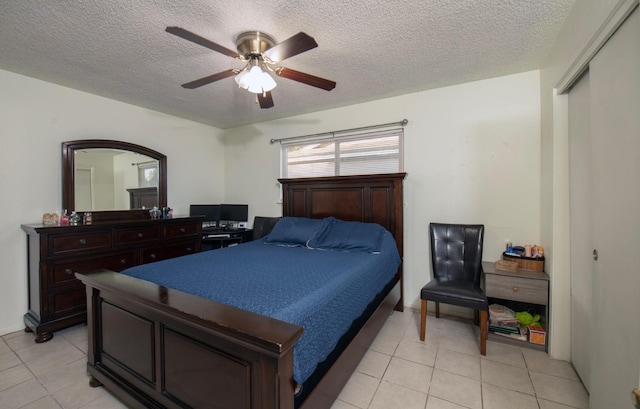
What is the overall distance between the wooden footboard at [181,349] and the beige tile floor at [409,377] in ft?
1.11

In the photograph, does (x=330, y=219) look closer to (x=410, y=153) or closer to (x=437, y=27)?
(x=410, y=153)

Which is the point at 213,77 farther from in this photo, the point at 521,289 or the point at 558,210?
the point at 521,289

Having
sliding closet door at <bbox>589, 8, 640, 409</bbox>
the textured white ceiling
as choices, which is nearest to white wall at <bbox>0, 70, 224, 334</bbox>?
the textured white ceiling

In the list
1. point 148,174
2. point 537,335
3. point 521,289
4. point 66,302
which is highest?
point 148,174

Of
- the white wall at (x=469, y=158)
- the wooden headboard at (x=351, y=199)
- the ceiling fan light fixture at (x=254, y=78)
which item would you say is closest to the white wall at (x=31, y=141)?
the wooden headboard at (x=351, y=199)

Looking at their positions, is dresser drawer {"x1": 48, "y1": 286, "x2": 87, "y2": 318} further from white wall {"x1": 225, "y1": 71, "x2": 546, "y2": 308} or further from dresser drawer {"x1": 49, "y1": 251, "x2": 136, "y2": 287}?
white wall {"x1": 225, "y1": 71, "x2": 546, "y2": 308}

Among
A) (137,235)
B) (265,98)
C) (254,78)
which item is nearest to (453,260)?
(265,98)

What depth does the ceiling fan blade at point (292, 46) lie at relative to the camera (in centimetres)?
151

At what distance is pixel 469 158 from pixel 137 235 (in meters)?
3.67

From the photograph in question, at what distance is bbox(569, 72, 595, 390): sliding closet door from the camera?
68.4 inches

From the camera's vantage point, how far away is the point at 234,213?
4.26 meters

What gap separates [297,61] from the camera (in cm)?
236

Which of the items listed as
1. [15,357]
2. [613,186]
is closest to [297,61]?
[613,186]

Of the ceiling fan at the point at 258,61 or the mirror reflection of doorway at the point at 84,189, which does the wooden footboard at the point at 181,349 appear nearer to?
the ceiling fan at the point at 258,61
